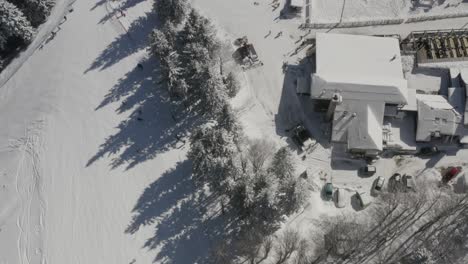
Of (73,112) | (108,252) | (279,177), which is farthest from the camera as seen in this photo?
(73,112)

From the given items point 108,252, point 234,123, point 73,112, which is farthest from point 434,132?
point 73,112

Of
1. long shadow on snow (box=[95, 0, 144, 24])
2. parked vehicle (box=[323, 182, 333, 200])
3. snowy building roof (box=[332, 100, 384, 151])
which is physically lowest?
parked vehicle (box=[323, 182, 333, 200])

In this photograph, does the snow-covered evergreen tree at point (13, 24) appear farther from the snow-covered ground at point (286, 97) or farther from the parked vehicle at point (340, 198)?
the parked vehicle at point (340, 198)

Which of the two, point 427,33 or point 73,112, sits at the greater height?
point 73,112

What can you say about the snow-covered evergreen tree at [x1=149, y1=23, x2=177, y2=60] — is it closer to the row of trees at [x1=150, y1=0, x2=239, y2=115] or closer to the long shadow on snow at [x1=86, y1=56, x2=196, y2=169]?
the row of trees at [x1=150, y1=0, x2=239, y2=115]

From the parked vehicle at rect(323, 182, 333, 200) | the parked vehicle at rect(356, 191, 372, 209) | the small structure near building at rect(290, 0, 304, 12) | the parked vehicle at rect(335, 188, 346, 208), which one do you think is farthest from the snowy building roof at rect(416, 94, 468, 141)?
the small structure near building at rect(290, 0, 304, 12)

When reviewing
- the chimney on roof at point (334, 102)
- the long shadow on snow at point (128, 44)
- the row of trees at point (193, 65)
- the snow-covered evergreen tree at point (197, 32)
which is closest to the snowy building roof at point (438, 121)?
the chimney on roof at point (334, 102)

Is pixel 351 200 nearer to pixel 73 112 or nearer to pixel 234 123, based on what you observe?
pixel 234 123
